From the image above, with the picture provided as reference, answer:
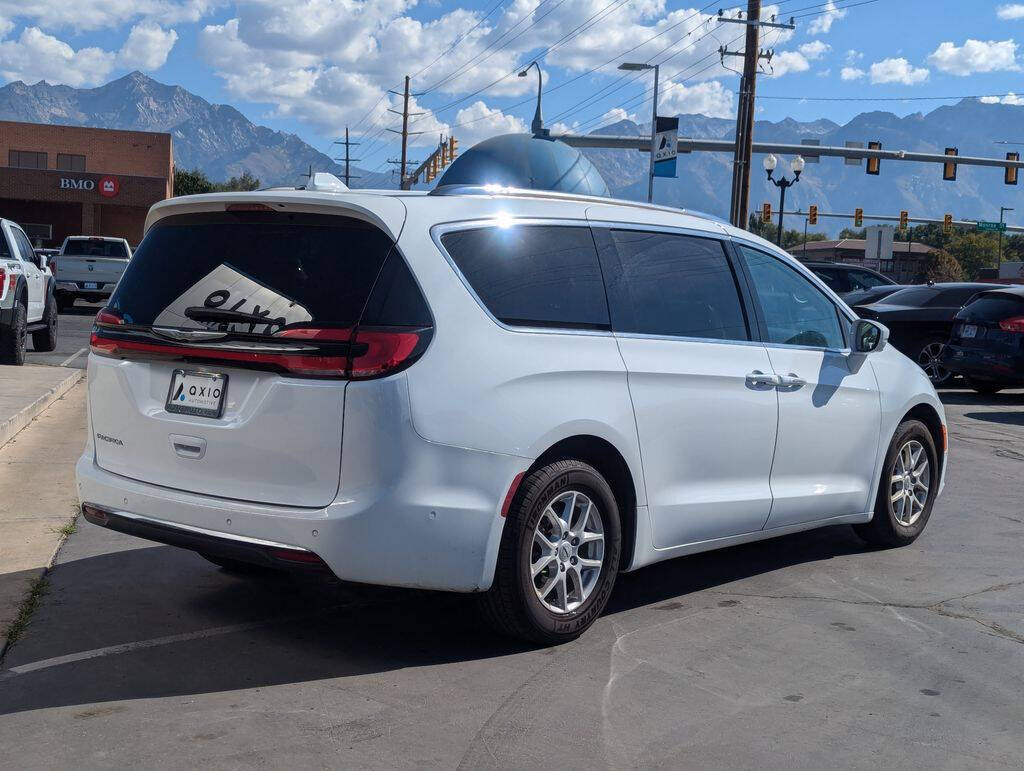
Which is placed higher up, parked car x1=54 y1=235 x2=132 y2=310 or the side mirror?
parked car x1=54 y1=235 x2=132 y2=310

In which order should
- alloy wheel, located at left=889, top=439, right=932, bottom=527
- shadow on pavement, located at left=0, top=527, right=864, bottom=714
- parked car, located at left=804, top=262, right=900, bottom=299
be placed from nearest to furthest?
shadow on pavement, located at left=0, top=527, right=864, bottom=714, alloy wheel, located at left=889, top=439, right=932, bottom=527, parked car, located at left=804, top=262, right=900, bottom=299

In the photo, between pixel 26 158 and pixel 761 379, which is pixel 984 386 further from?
pixel 26 158

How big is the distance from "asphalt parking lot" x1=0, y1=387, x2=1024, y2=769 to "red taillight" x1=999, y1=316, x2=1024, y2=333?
9.80 metres

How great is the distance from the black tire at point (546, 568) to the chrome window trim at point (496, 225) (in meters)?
Result: 0.54

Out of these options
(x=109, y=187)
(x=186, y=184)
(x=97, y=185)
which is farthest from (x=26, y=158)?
(x=186, y=184)

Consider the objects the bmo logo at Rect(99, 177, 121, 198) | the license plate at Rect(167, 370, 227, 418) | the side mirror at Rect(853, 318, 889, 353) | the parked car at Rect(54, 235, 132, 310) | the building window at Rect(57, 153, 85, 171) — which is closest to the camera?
the license plate at Rect(167, 370, 227, 418)

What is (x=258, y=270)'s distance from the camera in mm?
4566

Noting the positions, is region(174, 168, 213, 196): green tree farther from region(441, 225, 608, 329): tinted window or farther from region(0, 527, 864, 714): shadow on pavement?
region(441, 225, 608, 329): tinted window

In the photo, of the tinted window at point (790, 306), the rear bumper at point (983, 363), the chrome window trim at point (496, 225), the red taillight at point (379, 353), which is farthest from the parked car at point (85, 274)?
the red taillight at point (379, 353)

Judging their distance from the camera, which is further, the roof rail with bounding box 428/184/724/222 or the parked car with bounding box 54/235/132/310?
the parked car with bounding box 54/235/132/310

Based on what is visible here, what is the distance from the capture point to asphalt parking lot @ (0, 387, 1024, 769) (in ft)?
12.5

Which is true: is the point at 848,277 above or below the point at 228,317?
above

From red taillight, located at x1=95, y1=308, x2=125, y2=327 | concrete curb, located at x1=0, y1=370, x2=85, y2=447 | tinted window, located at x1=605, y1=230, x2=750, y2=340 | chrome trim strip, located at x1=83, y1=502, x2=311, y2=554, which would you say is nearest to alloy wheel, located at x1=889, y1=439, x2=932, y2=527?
tinted window, located at x1=605, y1=230, x2=750, y2=340

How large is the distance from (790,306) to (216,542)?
3.25 metres
